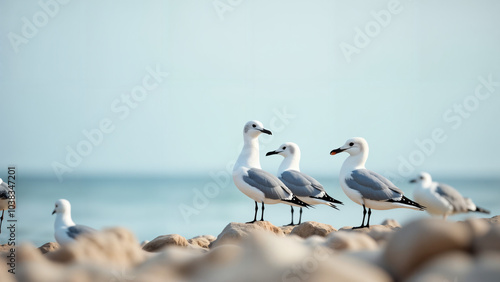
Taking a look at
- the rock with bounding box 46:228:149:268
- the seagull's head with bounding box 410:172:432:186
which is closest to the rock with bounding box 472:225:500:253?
the rock with bounding box 46:228:149:268

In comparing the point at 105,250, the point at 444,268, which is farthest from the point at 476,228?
the point at 105,250

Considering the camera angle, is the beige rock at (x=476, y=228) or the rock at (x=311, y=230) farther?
the rock at (x=311, y=230)

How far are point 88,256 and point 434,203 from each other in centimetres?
553

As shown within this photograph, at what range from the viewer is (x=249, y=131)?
1031 centimetres

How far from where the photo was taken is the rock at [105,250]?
3.65m

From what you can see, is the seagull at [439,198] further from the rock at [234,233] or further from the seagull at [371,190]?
the rock at [234,233]

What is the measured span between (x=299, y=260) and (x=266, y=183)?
6.78 m

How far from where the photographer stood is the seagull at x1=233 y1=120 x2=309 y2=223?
960 cm

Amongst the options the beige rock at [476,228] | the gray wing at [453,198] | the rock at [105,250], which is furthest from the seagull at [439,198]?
the rock at [105,250]

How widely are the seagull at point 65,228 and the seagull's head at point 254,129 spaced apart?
3.93 meters

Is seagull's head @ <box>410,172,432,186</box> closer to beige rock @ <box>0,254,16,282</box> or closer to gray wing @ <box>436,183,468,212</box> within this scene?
gray wing @ <box>436,183,468,212</box>

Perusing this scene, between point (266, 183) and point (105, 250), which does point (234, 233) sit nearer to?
point (266, 183)

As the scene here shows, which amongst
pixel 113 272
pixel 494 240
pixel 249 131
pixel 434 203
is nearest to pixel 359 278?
pixel 494 240

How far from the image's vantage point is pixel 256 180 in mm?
9609
